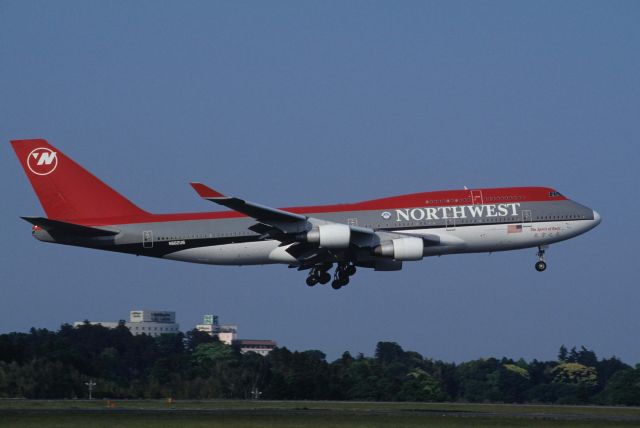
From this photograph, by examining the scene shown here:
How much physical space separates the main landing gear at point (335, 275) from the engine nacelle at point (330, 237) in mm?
4616

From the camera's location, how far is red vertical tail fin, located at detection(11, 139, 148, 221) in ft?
204

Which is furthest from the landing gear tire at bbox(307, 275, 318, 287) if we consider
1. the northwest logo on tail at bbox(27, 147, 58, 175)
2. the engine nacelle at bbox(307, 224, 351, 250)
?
the northwest logo on tail at bbox(27, 147, 58, 175)

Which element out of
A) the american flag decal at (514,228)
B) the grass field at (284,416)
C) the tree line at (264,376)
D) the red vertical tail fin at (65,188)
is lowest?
the grass field at (284,416)

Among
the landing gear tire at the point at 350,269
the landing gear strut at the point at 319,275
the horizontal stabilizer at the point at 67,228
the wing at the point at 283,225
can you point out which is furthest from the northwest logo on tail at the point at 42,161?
the landing gear tire at the point at 350,269

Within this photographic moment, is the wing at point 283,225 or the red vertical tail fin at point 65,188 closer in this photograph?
the wing at point 283,225

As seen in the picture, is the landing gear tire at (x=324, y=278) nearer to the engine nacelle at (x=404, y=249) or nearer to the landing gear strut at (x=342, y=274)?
the landing gear strut at (x=342, y=274)

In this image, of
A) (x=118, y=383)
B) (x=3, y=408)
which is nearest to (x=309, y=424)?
(x=3, y=408)

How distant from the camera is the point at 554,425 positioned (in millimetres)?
44438

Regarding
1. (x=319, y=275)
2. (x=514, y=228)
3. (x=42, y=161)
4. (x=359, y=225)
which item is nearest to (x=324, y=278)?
(x=319, y=275)

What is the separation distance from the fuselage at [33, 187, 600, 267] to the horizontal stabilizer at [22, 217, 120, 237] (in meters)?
0.40

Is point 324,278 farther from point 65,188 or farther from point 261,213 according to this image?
point 65,188

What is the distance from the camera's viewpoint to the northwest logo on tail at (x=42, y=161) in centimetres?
6353

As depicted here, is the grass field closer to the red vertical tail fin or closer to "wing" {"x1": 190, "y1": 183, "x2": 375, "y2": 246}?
"wing" {"x1": 190, "y1": 183, "x2": 375, "y2": 246}

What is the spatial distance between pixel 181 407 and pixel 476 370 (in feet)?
239
